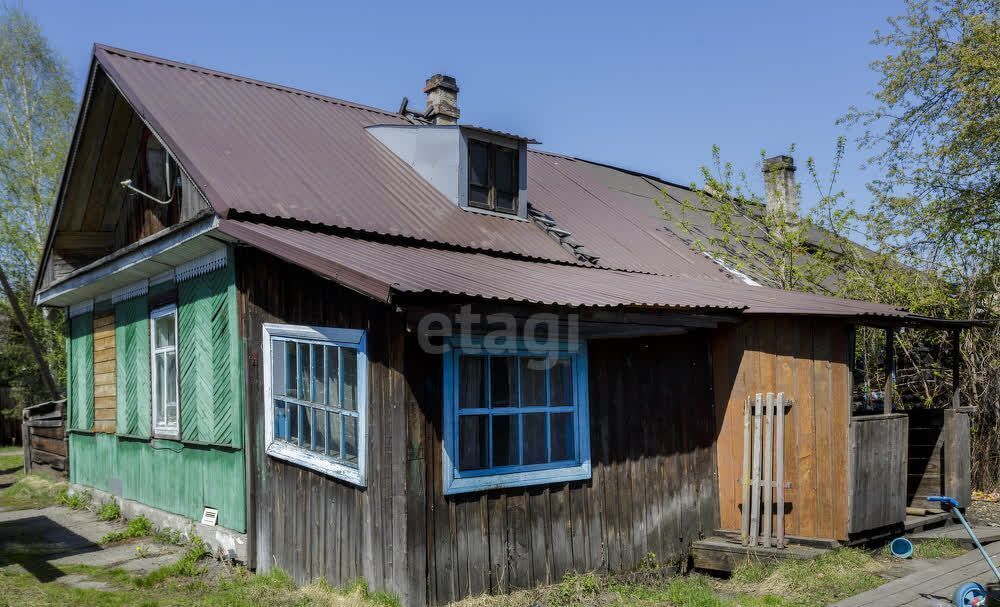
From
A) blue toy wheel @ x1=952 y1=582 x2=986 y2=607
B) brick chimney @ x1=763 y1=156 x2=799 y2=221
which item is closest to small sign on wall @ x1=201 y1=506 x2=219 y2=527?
blue toy wheel @ x1=952 y1=582 x2=986 y2=607

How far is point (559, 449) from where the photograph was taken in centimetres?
653

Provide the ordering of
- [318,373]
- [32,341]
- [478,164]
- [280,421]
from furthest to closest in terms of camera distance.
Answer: [32,341] → [478,164] → [280,421] → [318,373]

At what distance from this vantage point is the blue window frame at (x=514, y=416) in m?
5.77

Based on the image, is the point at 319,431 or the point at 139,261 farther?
the point at 139,261

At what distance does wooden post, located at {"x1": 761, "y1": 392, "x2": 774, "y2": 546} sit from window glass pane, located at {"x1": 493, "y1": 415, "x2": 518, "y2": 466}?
2640 millimetres

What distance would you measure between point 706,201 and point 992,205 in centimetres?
420

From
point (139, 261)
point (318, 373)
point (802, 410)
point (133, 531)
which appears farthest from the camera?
point (133, 531)

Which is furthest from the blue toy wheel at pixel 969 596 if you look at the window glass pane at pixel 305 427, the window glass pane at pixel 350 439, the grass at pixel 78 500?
the grass at pixel 78 500

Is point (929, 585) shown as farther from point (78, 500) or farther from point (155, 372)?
point (78, 500)

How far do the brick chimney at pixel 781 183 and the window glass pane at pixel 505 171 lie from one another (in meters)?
8.84

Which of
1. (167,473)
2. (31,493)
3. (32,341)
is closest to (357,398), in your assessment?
(167,473)

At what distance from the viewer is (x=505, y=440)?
6137 millimetres

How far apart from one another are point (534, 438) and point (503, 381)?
562 mm

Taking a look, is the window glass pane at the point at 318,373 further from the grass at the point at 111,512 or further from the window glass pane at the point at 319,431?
the grass at the point at 111,512
